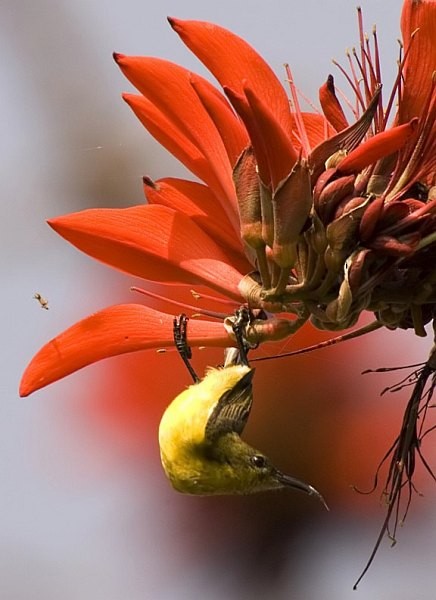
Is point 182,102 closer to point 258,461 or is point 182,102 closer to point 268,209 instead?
point 268,209

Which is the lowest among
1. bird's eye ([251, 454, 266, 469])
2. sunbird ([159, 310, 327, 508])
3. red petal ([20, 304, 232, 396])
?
bird's eye ([251, 454, 266, 469])

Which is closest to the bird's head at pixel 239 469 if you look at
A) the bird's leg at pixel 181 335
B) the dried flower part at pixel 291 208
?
the bird's leg at pixel 181 335

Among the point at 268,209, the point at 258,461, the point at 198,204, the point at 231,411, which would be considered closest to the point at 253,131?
the point at 268,209

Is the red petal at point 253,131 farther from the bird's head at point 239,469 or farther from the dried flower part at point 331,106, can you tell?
the bird's head at point 239,469

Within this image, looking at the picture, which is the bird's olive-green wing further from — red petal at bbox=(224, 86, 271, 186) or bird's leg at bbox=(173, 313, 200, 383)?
red petal at bbox=(224, 86, 271, 186)

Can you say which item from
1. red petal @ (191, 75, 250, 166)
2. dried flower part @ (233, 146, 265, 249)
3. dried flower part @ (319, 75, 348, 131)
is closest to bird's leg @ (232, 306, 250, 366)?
dried flower part @ (233, 146, 265, 249)

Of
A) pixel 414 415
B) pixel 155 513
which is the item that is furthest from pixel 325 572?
pixel 414 415

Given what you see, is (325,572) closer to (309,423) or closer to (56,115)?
(309,423)
